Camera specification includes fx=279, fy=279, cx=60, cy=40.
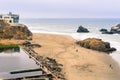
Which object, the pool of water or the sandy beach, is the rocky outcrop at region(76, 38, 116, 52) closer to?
the sandy beach

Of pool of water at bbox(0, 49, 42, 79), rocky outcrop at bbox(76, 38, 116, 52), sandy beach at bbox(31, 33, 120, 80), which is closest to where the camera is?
pool of water at bbox(0, 49, 42, 79)

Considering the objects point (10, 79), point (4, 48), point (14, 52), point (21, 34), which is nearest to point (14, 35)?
point (21, 34)

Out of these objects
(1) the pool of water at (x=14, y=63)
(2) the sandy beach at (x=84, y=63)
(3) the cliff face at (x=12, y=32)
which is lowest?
(2) the sandy beach at (x=84, y=63)

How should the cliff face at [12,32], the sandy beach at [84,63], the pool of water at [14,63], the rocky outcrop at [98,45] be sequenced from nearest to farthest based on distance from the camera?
the pool of water at [14,63] → the sandy beach at [84,63] → the rocky outcrop at [98,45] → the cliff face at [12,32]

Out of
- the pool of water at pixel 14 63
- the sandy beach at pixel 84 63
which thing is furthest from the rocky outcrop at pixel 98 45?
the pool of water at pixel 14 63

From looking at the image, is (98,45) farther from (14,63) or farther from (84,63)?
(14,63)

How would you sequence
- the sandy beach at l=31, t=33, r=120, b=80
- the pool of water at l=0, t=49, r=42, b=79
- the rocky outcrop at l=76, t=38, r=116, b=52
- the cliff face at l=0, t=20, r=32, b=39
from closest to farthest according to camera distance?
the pool of water at l=0, t=49, r=42, b=79 < the sandy beach at l=31, t=33, r=120, b=80 < the rocky outcrop at l=76, t=38, r=116, b=52 < the cliff face at l=0, t=20, r=32, b=39

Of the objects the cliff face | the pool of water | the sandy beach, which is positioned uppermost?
the cliff face

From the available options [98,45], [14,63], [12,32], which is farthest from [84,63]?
[12,32]

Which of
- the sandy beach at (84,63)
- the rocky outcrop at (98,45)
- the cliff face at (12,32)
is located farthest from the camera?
the cliff face at (12,32)

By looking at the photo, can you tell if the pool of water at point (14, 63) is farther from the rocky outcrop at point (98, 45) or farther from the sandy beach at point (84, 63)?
the rocky outcrop at point (98, 45)

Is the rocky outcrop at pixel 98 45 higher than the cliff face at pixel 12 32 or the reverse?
the reverse

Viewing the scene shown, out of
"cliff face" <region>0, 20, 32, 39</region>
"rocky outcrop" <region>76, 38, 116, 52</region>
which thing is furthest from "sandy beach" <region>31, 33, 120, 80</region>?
"cliff face" <region>0, 20, 32, 39</region>

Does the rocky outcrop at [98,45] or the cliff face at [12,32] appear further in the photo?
the cliff face at [12,32]
